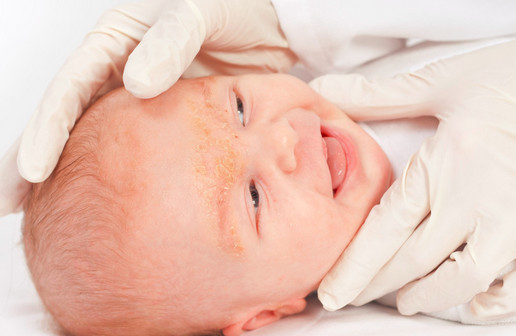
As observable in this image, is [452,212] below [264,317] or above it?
above

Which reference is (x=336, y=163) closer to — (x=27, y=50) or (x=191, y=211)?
(x=191, y=211)

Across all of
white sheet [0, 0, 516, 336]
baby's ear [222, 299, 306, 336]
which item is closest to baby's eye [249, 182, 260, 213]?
baby's ear [222, 299, 306, 336]

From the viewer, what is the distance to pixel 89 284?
1412mm

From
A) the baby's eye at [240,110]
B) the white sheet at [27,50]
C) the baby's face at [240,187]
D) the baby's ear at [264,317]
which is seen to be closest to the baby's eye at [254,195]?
the baby's face at [240,187]

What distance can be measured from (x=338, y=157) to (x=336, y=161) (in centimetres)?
1

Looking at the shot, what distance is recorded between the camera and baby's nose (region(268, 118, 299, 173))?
4.67 ft

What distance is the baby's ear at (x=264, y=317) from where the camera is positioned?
5.10 ft

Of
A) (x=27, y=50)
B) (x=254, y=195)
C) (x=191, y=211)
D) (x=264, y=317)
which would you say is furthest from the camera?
(x=27, y=50)

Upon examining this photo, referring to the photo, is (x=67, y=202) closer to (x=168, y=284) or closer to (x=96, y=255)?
(x=96, y=255)

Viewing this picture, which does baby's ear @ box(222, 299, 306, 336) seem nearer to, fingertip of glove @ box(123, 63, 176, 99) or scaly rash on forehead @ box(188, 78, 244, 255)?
scaly rash on forehead @ box(188, 78, 244, 255)

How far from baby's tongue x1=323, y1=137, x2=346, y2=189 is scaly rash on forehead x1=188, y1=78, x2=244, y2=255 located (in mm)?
280

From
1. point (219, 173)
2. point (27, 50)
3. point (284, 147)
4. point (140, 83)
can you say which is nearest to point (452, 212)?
point (284, 147)

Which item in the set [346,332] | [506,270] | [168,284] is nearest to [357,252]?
[346,332]

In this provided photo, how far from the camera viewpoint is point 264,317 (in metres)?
1.60
